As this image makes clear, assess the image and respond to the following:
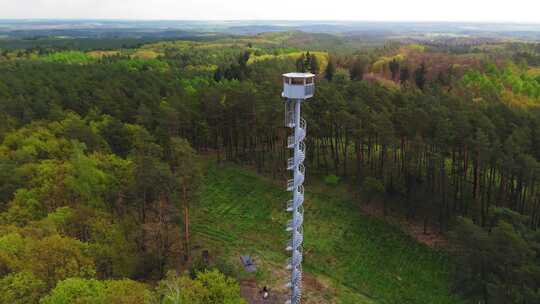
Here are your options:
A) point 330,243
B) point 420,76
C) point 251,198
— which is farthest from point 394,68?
point 330,243

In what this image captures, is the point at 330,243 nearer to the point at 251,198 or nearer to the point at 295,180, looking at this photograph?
the point at 251,198

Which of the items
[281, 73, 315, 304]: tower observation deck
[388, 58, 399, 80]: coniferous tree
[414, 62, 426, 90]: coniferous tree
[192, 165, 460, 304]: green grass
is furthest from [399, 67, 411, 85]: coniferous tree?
[281, 73, 315, 304]: tower observation deck

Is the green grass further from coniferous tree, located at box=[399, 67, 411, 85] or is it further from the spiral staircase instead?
coniferous tree, located at box=[399, 67, 411, 85]

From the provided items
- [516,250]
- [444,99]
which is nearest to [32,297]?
[516,250]

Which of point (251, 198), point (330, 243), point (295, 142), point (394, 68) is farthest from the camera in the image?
point (394, 68)

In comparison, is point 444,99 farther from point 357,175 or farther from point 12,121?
point 12,121

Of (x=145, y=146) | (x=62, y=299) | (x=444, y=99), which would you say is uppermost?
(x=444, y=99)

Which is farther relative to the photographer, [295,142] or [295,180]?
[295,180]
